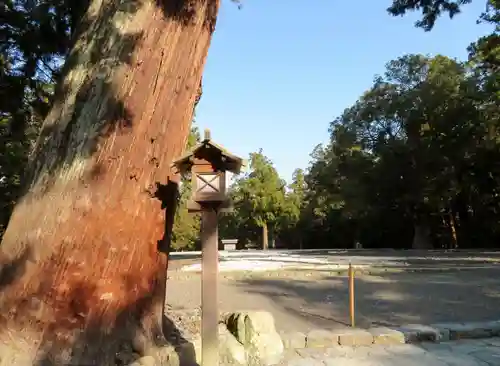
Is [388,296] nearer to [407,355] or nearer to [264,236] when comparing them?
[407,355]

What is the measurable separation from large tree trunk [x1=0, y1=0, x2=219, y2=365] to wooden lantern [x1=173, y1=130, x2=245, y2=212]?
0.68ft

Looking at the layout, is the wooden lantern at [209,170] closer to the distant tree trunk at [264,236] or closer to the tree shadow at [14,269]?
the tree shadow at [14,269]

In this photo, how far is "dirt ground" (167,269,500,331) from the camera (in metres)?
6.60

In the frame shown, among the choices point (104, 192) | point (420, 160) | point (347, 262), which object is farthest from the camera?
point (420, 160)

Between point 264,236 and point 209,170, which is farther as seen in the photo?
point 264,236

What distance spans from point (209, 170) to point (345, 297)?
17.6 feet

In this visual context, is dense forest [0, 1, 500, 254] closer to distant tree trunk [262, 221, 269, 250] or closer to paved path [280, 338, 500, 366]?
distant tree trunk [262, 221, 269, 250]

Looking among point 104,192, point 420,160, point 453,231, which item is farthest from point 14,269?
point 453,231

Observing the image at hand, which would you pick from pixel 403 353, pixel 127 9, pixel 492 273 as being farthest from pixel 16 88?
pixel 492 273

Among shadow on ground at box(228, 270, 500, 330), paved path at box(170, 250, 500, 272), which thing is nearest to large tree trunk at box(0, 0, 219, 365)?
shadow on ground at box(228, 270, 500, 330)

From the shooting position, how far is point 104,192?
12.1 feet

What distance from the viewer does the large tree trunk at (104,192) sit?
3.48 metres

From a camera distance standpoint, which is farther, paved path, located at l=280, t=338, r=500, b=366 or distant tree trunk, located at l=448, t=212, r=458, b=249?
distant tree trunk, located at l=448, t=212, r=458, b=249

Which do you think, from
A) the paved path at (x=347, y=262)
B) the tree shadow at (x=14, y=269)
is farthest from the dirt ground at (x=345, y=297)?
the tree shadow at (x=14, y=269)
